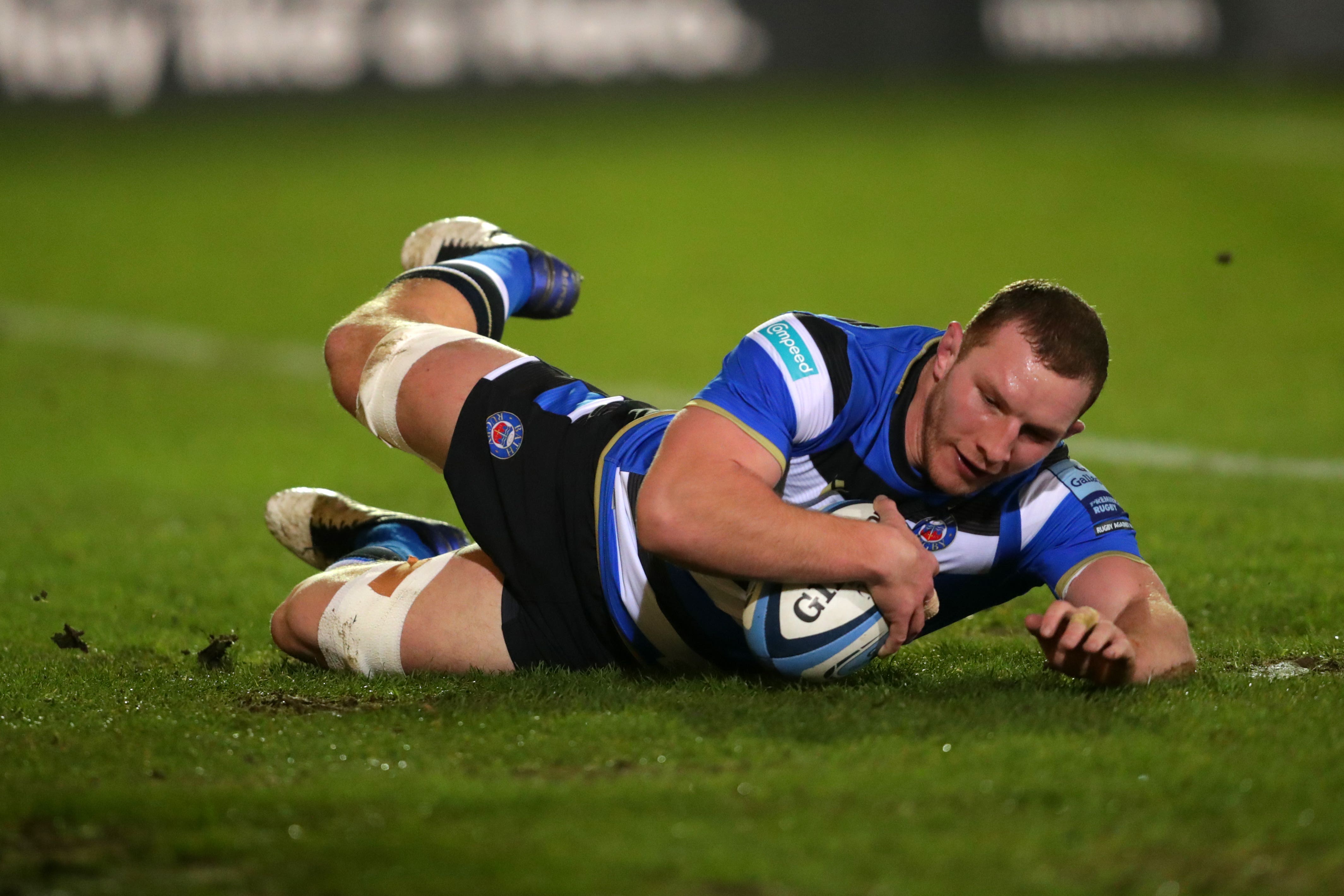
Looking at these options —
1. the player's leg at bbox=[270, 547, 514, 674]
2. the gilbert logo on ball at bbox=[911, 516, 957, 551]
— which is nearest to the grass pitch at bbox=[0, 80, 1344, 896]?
the player's leg at bbox=[270, 547, 514, 674]

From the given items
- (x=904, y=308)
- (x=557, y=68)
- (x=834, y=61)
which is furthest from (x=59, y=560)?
(x=834, y=61)

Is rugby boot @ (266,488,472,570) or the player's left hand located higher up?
the player's left hand

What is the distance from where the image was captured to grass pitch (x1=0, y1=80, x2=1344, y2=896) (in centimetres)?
247

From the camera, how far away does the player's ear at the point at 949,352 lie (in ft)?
11.2

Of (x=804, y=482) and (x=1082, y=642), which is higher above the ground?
(x=804, y=482)

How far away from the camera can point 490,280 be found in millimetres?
4688

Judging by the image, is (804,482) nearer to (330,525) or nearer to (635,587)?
(635,587)

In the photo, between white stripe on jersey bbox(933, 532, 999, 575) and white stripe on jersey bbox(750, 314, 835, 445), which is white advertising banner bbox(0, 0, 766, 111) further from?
white stripe on jersey bbox(933, 532, 999, 575)

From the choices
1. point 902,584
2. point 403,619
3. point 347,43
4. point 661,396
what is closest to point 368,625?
point 403,619

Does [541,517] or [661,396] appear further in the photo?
[661,396]

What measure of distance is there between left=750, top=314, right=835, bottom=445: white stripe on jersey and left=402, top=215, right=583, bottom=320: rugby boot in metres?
1.52

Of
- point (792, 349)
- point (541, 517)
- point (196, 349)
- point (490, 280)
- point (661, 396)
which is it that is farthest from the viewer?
point (196, 349)

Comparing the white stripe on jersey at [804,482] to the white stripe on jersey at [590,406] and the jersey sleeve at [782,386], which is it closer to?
the jersey sleeve at [782,386]

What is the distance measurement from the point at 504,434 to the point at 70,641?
1.48 meters
